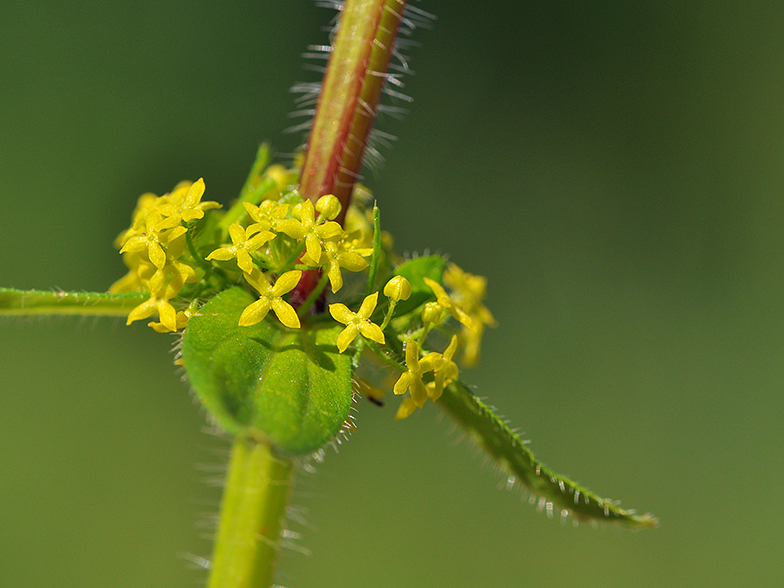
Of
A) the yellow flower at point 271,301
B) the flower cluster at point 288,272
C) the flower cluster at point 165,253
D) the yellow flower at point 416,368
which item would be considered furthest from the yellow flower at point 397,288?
the flower cluster at point 165,253

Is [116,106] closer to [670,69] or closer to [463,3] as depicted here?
[463,3]

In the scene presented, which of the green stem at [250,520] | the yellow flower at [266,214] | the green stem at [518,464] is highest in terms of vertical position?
the yellow flower at [266,214]

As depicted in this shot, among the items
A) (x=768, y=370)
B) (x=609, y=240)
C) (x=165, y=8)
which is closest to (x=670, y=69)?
(x=609, y=240)

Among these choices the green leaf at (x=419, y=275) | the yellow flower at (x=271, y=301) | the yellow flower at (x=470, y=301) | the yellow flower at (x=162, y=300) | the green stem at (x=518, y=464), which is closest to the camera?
the yellow flower at (x=271, y=301)

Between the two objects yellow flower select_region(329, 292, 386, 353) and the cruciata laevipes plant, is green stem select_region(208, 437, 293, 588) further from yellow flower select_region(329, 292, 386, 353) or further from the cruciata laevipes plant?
yellow flower select_region(329, 292, 386, 353)

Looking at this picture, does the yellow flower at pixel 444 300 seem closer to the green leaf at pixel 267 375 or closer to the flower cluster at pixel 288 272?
the flower cluster at pixel 288 272

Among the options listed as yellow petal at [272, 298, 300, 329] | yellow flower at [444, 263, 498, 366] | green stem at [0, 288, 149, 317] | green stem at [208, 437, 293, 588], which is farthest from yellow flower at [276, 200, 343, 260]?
yellow flower at [444, 263, 498, 366]

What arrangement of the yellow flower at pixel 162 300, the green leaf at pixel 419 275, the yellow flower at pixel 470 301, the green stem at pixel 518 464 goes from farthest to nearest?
the yellow flower at pixel 470 301
the green leaf at pixel 419 275
the green stem at pixel 518 464
the yellow flower at pixel 162 300
